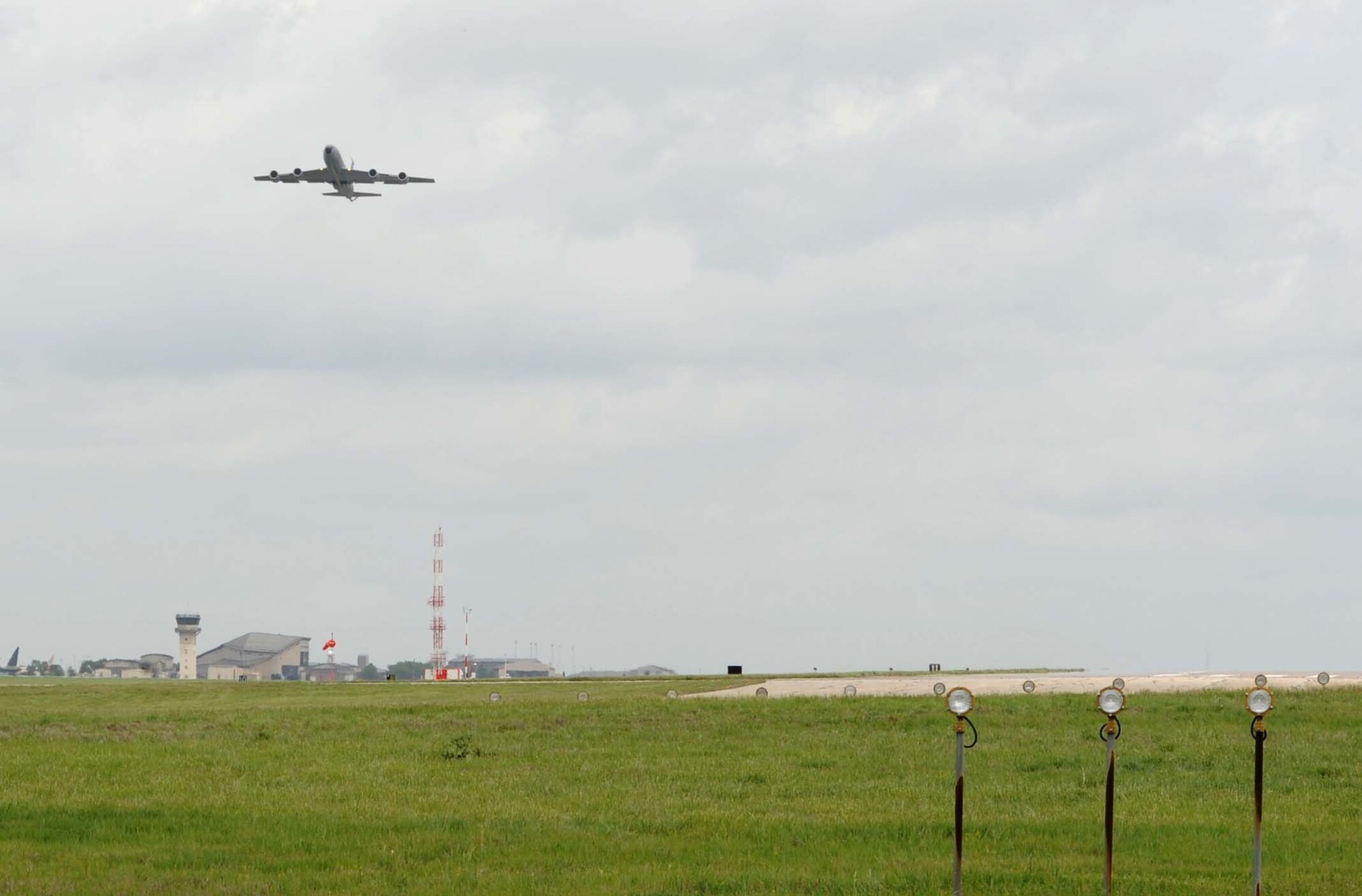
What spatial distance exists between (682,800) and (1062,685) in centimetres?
3294

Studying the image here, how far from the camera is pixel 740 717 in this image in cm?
4119

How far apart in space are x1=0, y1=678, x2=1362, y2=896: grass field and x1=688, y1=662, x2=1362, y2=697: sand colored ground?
238 inches

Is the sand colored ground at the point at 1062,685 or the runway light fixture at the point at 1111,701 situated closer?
the runway light fixture at the point at 1111,701

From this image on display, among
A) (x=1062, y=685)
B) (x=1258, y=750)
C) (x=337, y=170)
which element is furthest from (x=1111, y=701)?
(x=337, y=170)

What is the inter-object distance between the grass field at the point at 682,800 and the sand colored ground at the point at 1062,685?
19.8 feet

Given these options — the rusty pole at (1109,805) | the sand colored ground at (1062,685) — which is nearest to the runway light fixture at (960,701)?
the rusty pole at (1109,805)

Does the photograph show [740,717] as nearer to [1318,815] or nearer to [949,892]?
[1318,815]

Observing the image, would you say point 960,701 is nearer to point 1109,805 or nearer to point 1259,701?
point 1109,805

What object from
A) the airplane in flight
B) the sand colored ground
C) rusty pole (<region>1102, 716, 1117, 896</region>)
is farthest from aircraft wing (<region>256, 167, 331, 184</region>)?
rusty pole (<region>1102, 716, 1117, 896</region>)

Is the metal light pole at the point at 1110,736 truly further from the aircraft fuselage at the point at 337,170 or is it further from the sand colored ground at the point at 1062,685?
the aircraft fuselage at the point at 337,170

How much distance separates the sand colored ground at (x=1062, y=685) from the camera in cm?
5162

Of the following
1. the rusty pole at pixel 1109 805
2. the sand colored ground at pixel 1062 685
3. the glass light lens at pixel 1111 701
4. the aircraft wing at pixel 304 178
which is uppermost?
the aircraft wing at pixel 304 178

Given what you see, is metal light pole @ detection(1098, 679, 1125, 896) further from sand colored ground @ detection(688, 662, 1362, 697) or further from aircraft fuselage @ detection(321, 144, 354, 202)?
aircraft fuselage @ detection(321, 144, 354, 202)

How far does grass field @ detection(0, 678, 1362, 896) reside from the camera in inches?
755
